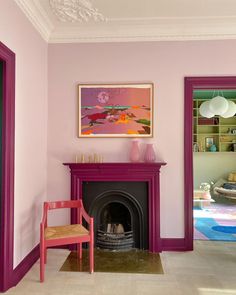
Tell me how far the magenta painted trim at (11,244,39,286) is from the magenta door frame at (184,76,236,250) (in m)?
1.83

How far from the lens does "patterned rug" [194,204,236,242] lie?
13.6 ft

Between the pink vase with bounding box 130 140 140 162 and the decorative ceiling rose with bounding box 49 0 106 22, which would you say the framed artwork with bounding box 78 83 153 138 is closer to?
the pink vase with bounding box 130 140 140 162

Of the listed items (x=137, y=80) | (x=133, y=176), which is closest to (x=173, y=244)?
(x=133, y=176)

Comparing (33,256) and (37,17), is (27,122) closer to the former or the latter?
(37,17)

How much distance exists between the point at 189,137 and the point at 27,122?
77.0 inches

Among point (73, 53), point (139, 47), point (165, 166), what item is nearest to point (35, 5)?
point (73, 53)

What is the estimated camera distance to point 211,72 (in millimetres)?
3590

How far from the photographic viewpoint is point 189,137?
11.8ft

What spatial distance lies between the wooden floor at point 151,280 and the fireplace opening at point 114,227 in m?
0.52

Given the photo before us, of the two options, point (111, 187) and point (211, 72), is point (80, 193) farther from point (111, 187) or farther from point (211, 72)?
point (211, 72)

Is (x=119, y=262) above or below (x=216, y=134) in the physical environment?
below

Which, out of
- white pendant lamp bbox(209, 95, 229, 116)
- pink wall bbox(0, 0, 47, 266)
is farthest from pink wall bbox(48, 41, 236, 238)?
white pendant lamp bbox(209, 95, 229, 116)

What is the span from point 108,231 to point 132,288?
3.85ft

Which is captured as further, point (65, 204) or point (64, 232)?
point (65, 204)
